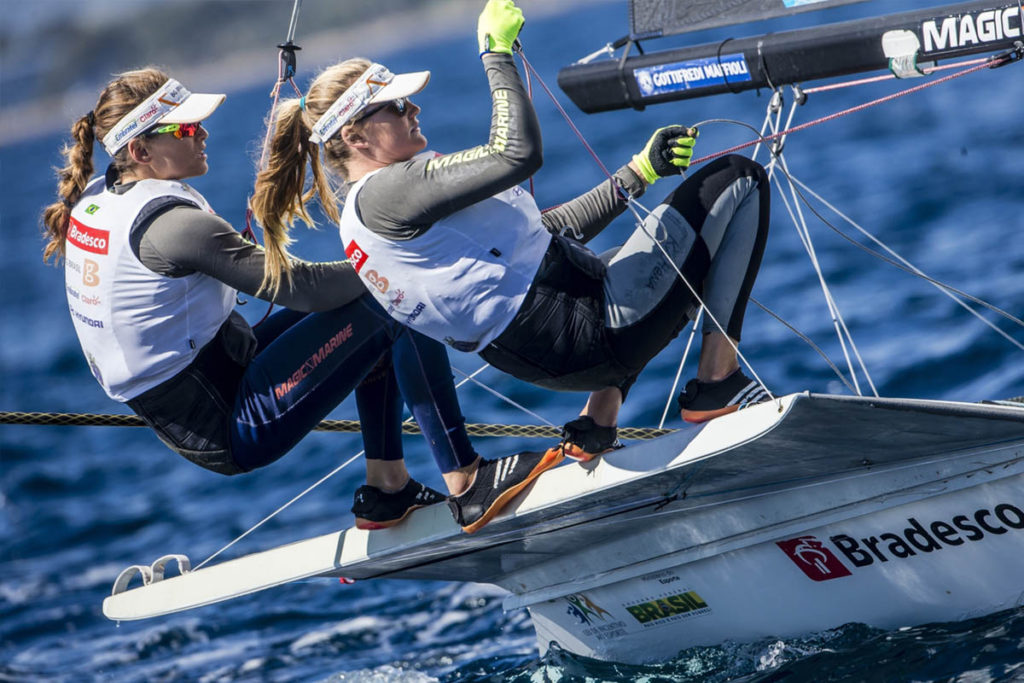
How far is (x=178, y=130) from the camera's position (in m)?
2.84

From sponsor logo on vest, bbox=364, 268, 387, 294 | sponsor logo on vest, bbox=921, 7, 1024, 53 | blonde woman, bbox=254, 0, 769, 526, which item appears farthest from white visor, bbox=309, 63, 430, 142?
sponsor logo on vest, bbox=921, 7, 1024, 53

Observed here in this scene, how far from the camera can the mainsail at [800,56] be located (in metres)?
2.74

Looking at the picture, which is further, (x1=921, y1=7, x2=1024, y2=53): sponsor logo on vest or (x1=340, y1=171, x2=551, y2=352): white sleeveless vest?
(x1=921, y1=7, x2=1024, y2=53): sponsor logo on vest

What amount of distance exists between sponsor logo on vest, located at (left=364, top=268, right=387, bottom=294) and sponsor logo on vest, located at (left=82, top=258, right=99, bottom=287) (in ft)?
2.07

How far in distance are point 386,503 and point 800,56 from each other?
1.41 meters

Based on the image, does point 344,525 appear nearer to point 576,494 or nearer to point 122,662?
point 122,662

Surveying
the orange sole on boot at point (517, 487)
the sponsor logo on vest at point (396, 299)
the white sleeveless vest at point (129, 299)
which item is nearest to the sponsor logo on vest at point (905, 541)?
the orange sole on boot at point (517, 487)

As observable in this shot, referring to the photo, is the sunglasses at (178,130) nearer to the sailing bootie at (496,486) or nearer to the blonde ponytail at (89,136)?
the blonde ponytail at (89,136)

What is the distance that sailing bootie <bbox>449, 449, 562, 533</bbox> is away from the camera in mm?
2893

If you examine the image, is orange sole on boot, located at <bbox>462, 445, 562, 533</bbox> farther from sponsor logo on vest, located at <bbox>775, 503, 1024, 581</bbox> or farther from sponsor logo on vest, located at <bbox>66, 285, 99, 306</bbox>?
sponsor logo on vest, located at <bbox>66, 285, 99, 306</bbox>

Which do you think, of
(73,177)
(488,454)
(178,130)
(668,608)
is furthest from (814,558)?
(488,454)

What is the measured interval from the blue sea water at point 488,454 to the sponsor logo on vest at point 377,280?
2.85ft

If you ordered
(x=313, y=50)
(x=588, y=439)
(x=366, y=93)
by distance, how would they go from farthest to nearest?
(x=313, y=50) < (x=588, y=439) < (x=366, y=93)

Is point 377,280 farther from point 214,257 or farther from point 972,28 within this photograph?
point 972,28
